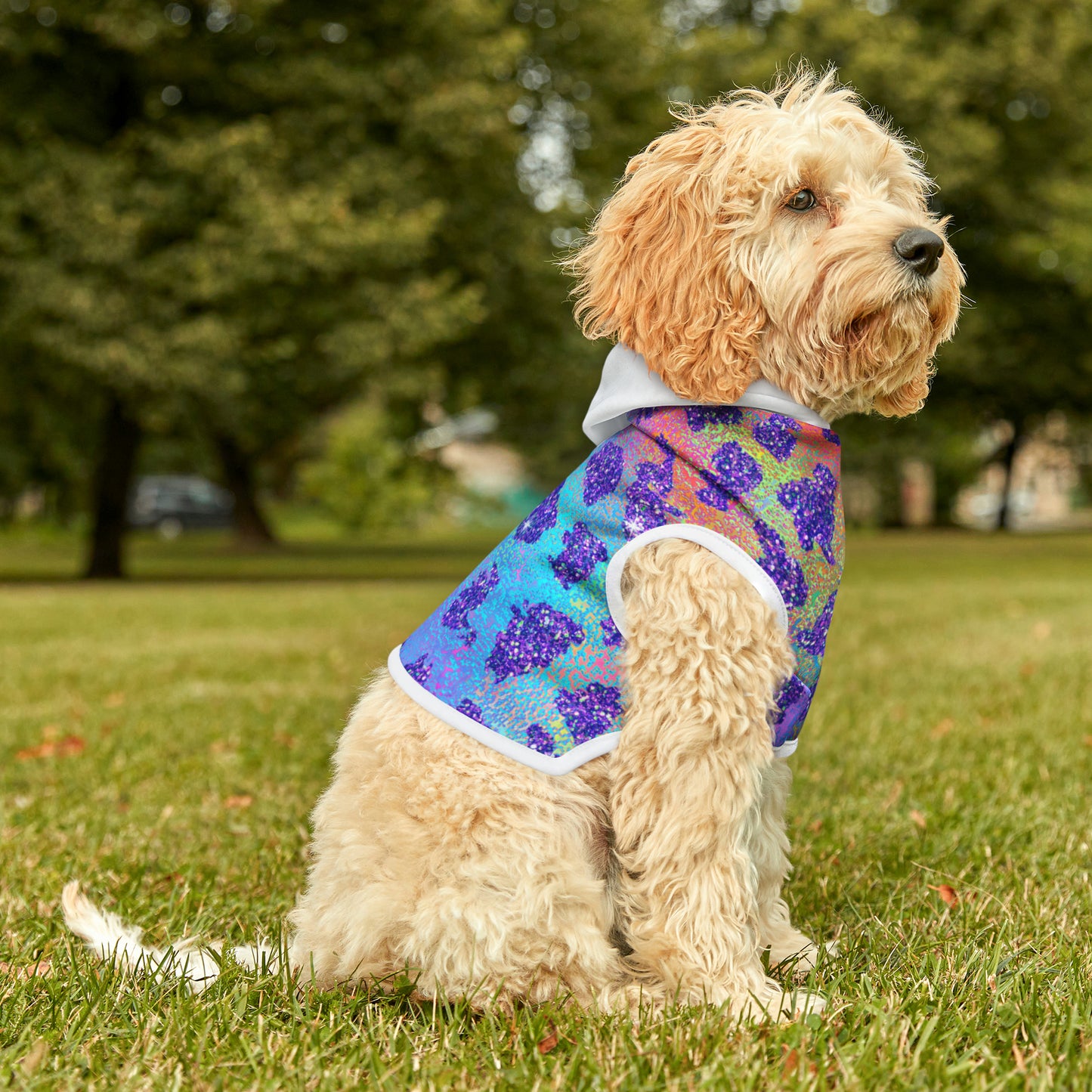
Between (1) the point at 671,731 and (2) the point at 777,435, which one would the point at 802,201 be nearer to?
(2) the point at 777,435

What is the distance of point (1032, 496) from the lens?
7075 centimetres

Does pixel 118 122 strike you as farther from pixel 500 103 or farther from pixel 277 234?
pixel 500 103

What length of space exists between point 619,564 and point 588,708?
1.16ft

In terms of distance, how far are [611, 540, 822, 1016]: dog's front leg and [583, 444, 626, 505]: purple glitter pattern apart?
0.63ft

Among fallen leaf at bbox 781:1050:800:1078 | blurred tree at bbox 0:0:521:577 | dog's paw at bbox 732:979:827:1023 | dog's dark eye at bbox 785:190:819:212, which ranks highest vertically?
blurred tree at bbox 0:0:521:577


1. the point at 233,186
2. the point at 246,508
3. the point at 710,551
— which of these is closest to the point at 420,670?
the point at 710,551

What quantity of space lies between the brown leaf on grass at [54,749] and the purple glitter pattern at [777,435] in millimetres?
4367

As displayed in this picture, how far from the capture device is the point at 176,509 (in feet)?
153

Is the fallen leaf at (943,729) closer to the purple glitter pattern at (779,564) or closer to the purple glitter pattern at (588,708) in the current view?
the purple glitter pattern at (779,564)

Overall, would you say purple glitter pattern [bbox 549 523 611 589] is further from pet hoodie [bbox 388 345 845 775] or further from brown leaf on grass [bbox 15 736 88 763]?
brown leaf on grass [bbox 15 736 88 763]

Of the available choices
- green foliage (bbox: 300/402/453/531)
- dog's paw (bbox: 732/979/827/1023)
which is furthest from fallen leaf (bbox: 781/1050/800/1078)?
green foliage (bbox: 300/402/453/531)

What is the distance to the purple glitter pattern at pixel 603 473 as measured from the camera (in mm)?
2787

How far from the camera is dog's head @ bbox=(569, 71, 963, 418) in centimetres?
274

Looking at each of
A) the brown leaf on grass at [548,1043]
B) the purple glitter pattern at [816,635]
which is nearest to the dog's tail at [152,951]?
the brown leaf on grass at [548,1043]
